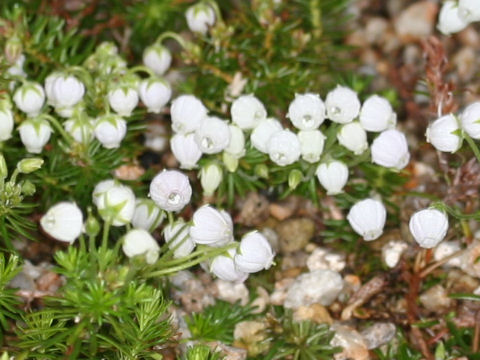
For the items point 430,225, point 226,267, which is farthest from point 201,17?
point 430,225

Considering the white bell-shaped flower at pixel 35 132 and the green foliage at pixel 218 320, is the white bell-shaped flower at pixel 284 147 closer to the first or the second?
the green foliage at pixel 218 320

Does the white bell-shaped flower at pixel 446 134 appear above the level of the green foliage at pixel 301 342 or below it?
above

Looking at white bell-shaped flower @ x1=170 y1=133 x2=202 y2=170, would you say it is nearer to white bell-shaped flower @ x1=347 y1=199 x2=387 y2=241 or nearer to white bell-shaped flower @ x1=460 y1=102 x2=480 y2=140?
white bell-shaped flower @ x1=347 y1=199 x2=387 y2=241

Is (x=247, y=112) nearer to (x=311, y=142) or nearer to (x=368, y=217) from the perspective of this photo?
(x=311, y=142)

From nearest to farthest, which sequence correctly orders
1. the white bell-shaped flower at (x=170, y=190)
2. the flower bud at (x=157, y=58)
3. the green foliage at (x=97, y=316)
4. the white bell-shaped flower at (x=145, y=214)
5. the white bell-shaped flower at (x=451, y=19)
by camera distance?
the green foliage at (x=97, y=316) → the white bell-shaped flower at (x=170, y=190) → the white bell-shaped flower at (x=145, y=214) → the white bell-shaped flower at (x=451, y=19) → the flower bud at (x=157, y=58)

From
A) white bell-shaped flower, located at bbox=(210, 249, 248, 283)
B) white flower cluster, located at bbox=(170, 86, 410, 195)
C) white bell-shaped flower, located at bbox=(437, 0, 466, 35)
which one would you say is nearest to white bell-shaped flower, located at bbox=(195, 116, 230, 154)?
white flower cluster, located at bbox=(170, 86, 410, 195)

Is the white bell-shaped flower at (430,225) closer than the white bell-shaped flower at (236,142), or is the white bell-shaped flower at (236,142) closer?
the white bell-shaped flower at (430,225)

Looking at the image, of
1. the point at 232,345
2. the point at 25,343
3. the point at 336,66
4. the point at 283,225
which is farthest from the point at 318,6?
the point at 25,343

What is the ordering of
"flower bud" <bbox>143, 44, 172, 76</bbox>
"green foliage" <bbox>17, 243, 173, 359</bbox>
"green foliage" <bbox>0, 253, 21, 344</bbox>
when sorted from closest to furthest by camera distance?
"green foliage" <bbox>17, 243, 173, 359</bbox>
"green foliage" <bbox>0, 253, 21, 344</bbox>
"flower bud" <bbox>143, 44, 172, 76</bbox>

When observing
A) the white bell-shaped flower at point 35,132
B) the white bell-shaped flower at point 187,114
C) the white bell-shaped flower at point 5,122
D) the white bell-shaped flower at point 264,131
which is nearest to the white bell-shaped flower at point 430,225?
the white bell-shaped flower at point 264,131
